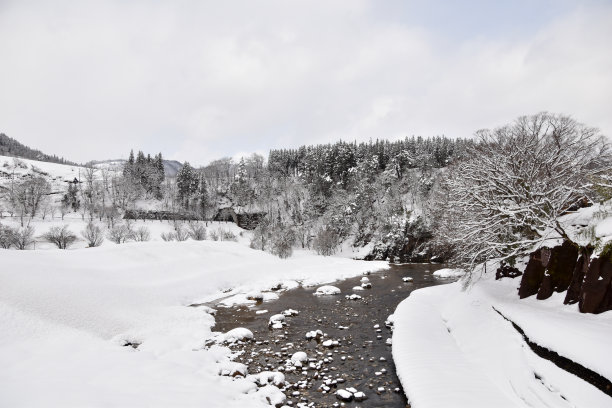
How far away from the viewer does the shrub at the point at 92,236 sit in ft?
183

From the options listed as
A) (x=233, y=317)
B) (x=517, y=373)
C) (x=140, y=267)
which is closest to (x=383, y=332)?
(x=517, y=373)

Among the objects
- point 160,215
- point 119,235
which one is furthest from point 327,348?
point 160,215

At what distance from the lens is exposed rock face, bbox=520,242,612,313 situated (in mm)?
10109

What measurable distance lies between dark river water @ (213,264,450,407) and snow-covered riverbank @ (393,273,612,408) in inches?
40.9

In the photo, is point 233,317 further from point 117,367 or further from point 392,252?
point 392,252

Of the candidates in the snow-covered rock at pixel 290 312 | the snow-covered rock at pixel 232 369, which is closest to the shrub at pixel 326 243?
the snow-covered rock at pixel 290 312

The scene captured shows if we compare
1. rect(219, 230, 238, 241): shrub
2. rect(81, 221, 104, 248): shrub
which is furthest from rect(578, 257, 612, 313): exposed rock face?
rect(81, 221, 104, 248): shrub

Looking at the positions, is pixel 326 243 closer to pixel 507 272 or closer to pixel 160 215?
pixel 160 215

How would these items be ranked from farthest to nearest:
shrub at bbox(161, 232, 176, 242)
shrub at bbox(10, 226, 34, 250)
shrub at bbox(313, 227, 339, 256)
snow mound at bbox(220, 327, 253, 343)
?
shrub at bbox(313, 227, 339, 256), shrub at bbox(161, 232, 176, 242), shrub at bbox(10, 226, 34, 250), snow mound at bbox(220, 327, 253, 343)

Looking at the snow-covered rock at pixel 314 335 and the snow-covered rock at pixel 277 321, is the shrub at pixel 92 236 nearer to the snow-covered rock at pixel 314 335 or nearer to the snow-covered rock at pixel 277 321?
the snow-covered rock at pixel 277 321

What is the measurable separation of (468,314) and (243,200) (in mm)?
77656

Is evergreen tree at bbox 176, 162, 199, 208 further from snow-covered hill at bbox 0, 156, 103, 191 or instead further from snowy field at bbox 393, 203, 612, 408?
snowy field at bbox 393, 203, 612, 408

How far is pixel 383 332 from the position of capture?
16.4 meters

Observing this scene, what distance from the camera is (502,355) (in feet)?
35.6
